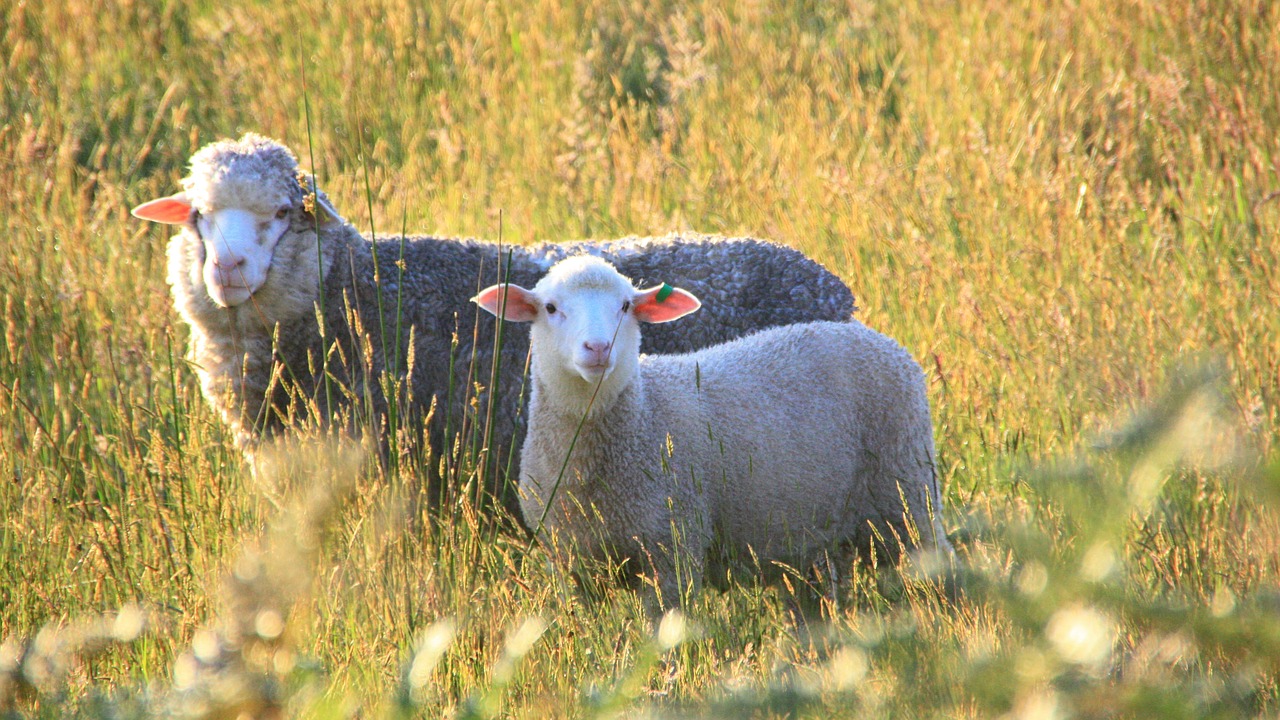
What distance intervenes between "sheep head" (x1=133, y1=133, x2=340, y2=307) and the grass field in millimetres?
329

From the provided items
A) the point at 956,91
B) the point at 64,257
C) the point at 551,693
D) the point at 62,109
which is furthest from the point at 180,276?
the point at 956,91

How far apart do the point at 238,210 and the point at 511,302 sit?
41.8 inches

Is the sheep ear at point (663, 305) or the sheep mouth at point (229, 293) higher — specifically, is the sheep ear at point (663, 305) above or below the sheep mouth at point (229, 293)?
above

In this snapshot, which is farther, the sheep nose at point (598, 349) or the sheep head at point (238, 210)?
the sheep head at point (238, 210)

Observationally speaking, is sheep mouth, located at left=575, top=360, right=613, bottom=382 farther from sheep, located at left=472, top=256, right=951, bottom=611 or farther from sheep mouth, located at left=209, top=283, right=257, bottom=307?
sheep mouth, located at left=209, top=283, right=257, bottom=307

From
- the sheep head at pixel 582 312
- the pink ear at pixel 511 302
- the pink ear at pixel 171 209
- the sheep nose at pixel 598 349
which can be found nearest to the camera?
the sheep nose at pixel 598 349

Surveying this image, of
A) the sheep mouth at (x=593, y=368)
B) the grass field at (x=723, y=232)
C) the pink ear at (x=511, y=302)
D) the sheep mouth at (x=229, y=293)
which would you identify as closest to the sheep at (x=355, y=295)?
the sheep mouth at (x=229, y=293)

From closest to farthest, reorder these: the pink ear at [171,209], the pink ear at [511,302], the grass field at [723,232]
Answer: the grass field at [723,232] < the pink ear at [511,302] < the pink ear at [171,209]

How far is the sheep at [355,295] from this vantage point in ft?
12.6

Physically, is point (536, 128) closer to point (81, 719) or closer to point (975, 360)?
point (975, 360)

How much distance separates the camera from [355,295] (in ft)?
12.7

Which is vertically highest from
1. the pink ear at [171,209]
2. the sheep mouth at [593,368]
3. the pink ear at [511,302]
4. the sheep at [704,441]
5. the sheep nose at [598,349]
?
the pink ear at [171,209]

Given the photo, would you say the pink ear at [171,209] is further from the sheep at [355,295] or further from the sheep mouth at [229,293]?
the sheep mouth at [229,293]

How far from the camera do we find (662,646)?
1.04 meters
